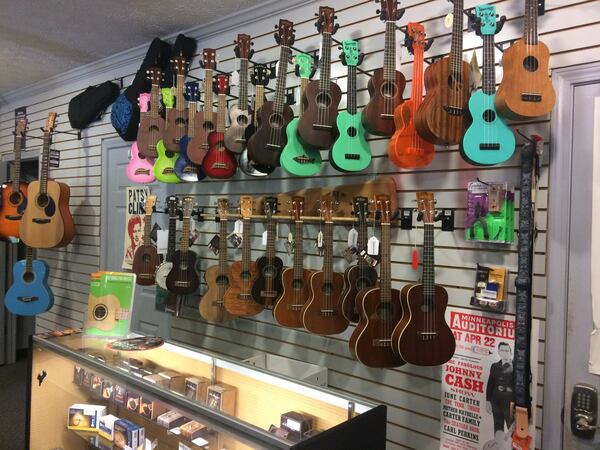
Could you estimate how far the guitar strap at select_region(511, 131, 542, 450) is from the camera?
1922 millimetres

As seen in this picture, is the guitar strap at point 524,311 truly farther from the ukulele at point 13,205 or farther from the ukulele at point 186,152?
the ukulele at point 13,205

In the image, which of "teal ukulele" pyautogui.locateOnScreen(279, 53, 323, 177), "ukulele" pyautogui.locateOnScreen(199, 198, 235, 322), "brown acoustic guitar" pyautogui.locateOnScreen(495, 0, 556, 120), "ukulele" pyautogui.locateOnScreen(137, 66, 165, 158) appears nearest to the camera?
"brown acoustic guitar" pyautogui.locateOnScreen(495, 0, 556, 120)

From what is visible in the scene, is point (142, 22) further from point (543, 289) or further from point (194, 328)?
point (543, 289)

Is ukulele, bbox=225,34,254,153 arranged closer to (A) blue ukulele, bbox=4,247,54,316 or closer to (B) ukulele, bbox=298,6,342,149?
(B) ukulele, bbox=298,6,342,149

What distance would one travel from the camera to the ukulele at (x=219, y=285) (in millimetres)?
2996

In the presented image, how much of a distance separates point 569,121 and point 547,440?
1403mm

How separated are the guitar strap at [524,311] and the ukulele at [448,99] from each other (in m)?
0.32

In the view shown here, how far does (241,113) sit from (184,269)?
1116 millimetres

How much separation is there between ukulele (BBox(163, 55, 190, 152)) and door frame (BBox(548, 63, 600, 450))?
7.35ft

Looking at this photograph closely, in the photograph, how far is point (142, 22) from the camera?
3533mm

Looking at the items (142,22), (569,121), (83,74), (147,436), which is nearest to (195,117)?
(142,22)

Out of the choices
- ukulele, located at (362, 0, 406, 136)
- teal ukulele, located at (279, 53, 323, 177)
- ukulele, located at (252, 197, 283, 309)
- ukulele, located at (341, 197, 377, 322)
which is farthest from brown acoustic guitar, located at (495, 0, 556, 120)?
ukulele, located at (252, 197, 283, 309)

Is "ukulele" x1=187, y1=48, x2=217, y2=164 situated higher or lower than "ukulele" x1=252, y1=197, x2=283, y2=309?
higher

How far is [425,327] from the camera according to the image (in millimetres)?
→ 2068
